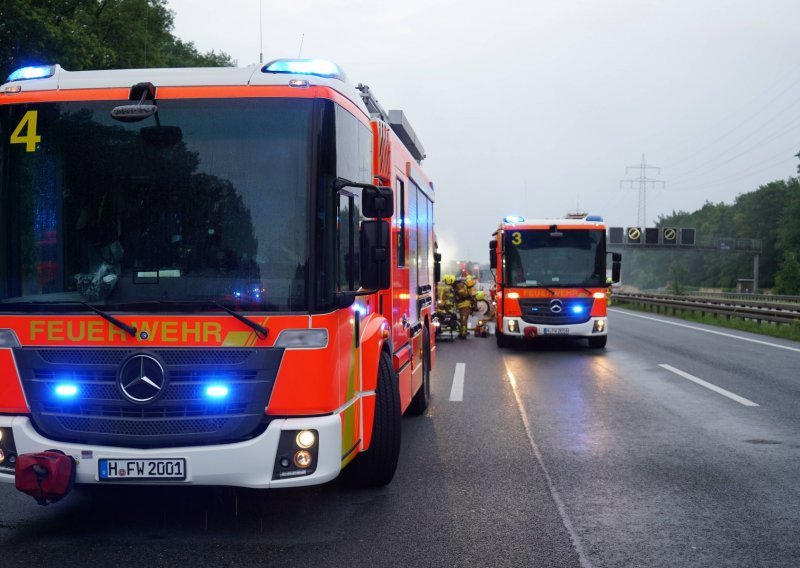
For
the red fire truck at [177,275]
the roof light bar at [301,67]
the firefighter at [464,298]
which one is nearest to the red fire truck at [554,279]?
the firefighter at [464,298]

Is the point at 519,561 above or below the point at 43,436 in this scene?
below

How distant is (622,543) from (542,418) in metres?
4.70

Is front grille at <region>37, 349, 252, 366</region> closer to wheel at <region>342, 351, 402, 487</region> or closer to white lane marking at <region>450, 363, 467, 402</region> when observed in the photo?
wheel at <region>342, 351, 402, 487</region>

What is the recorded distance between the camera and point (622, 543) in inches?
208

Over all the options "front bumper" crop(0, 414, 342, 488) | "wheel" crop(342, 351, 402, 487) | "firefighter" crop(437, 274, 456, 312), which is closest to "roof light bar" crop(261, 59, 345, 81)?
"front bumper" crop(0, 414, 342, 488)

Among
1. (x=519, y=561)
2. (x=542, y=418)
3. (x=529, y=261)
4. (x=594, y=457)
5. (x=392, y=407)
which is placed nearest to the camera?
(x=519, y=561)

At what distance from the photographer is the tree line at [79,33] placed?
94.1 feet

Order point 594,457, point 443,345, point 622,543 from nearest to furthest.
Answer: point 622,543 → point 594,457 → point 443,345

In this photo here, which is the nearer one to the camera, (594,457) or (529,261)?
(594,457)

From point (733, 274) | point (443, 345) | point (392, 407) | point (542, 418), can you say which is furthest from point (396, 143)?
point (733, 274)

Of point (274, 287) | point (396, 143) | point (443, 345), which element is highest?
point (396, 143)

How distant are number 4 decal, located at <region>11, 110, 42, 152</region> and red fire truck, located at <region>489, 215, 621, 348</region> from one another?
14.3 meters

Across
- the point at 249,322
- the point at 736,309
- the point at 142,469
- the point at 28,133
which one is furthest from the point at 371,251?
the point at 736,309

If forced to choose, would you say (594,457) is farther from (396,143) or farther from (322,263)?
(322,263)
